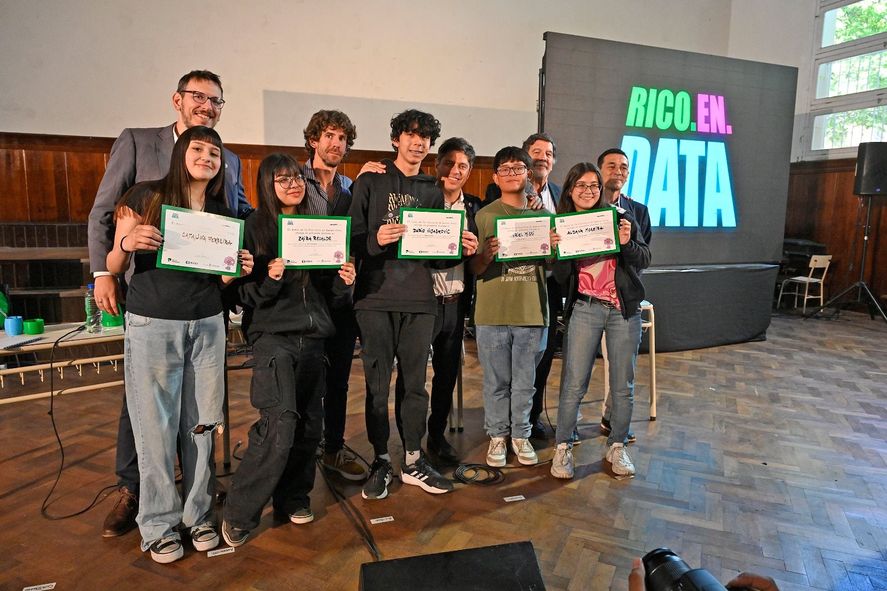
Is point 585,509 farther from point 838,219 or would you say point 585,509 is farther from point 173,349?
point 838,219

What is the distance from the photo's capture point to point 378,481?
2521 millimetres

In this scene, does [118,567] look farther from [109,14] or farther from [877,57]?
[877,57]

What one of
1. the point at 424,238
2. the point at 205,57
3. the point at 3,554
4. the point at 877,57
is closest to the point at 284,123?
the point at 205,57

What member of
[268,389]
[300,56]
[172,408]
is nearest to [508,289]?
[268,389]

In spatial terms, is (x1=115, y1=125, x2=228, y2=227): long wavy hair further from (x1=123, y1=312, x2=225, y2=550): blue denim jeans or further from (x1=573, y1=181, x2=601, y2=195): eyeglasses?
(x1=573, y1=181, x2=601, y2=195): eyeglasses

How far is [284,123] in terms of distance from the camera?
589 cm

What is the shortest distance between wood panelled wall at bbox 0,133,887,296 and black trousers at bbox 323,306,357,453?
373 centimetres

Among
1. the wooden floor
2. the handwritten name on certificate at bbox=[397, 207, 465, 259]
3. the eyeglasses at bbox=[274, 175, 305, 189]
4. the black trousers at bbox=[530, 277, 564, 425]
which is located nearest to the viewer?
the wooden floor

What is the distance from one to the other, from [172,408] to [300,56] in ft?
16.0

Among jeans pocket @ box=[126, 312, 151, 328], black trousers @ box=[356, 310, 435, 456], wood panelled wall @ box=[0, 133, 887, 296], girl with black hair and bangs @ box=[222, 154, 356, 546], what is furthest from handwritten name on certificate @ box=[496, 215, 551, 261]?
wood panelled wall @ box=[0, 133, 887, 296]

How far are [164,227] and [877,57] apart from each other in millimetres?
9329

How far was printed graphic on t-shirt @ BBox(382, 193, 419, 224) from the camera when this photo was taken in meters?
2.44

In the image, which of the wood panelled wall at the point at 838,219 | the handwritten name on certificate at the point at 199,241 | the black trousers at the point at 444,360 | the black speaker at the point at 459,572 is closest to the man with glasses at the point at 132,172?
the handwritten name on certificate at the point at 199,241

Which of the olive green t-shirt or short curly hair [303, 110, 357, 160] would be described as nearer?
short curly hair [303, 110, 357, 160]
